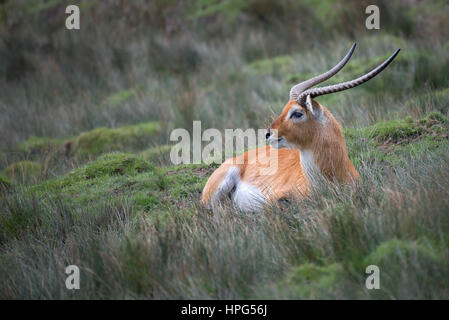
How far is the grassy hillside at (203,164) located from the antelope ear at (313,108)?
0.70 m

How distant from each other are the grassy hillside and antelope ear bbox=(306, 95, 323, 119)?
70cm

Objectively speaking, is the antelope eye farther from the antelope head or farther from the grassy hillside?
the grassy hillside

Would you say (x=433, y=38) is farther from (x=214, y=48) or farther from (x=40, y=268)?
(x=40, y=268)

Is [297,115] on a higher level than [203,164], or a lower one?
lower

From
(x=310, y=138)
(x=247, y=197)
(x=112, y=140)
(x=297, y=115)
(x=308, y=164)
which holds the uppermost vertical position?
(x=112, y=140)

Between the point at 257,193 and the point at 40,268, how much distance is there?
2.65m

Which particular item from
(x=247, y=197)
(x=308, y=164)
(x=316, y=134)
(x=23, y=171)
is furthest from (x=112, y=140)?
(x=316, y=134)

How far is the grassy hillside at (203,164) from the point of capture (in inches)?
158

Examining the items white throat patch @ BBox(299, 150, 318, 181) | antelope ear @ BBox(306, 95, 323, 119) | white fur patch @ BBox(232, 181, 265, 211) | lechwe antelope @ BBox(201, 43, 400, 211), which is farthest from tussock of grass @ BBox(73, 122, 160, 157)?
antelope ear @ BBox(306, 95, 323, 119)

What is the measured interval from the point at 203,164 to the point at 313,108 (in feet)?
8.99

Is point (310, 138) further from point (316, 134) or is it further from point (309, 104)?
point (309, 104)

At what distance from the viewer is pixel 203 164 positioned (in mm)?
7867

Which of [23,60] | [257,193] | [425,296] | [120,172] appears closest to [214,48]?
[23,60]

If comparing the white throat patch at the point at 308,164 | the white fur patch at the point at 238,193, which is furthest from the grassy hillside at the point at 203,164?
the white fur patch at the point at 238,193
